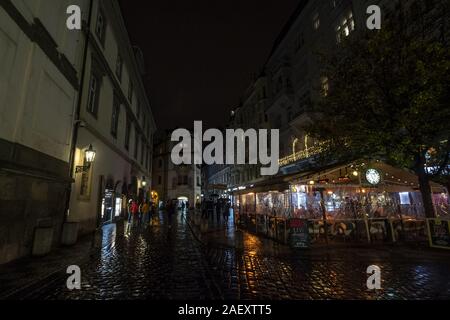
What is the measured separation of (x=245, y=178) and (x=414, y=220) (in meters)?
28.3

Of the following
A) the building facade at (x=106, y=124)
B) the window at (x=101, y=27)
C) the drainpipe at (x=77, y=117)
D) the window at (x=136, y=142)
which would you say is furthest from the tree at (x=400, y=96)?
the window at (x=136, y=142)

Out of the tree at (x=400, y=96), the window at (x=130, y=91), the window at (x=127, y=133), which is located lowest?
the tree at (x=400, y=96)

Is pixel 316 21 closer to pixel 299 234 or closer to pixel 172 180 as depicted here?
pixel 299 234

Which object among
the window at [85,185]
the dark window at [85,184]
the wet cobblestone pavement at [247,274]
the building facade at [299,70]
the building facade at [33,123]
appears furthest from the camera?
the building facade at [299,70]

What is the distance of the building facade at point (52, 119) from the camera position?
24.7 ft

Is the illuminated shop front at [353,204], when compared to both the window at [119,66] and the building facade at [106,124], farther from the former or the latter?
the window at [119,66]

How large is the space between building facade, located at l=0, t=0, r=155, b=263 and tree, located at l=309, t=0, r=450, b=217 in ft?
40.7

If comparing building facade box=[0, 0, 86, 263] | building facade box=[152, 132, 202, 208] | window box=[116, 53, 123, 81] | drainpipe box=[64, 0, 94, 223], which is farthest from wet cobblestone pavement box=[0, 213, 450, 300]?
building facade box=[152, 132, 202, 208]

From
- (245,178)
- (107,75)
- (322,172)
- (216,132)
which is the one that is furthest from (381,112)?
(216,132)

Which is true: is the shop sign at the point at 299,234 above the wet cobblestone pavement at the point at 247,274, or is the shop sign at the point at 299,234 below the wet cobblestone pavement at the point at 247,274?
above

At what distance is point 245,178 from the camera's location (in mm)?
39156

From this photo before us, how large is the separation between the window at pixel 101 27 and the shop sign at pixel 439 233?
2018 centimetres

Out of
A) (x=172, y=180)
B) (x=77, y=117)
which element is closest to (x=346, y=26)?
(x=77, y=117)
